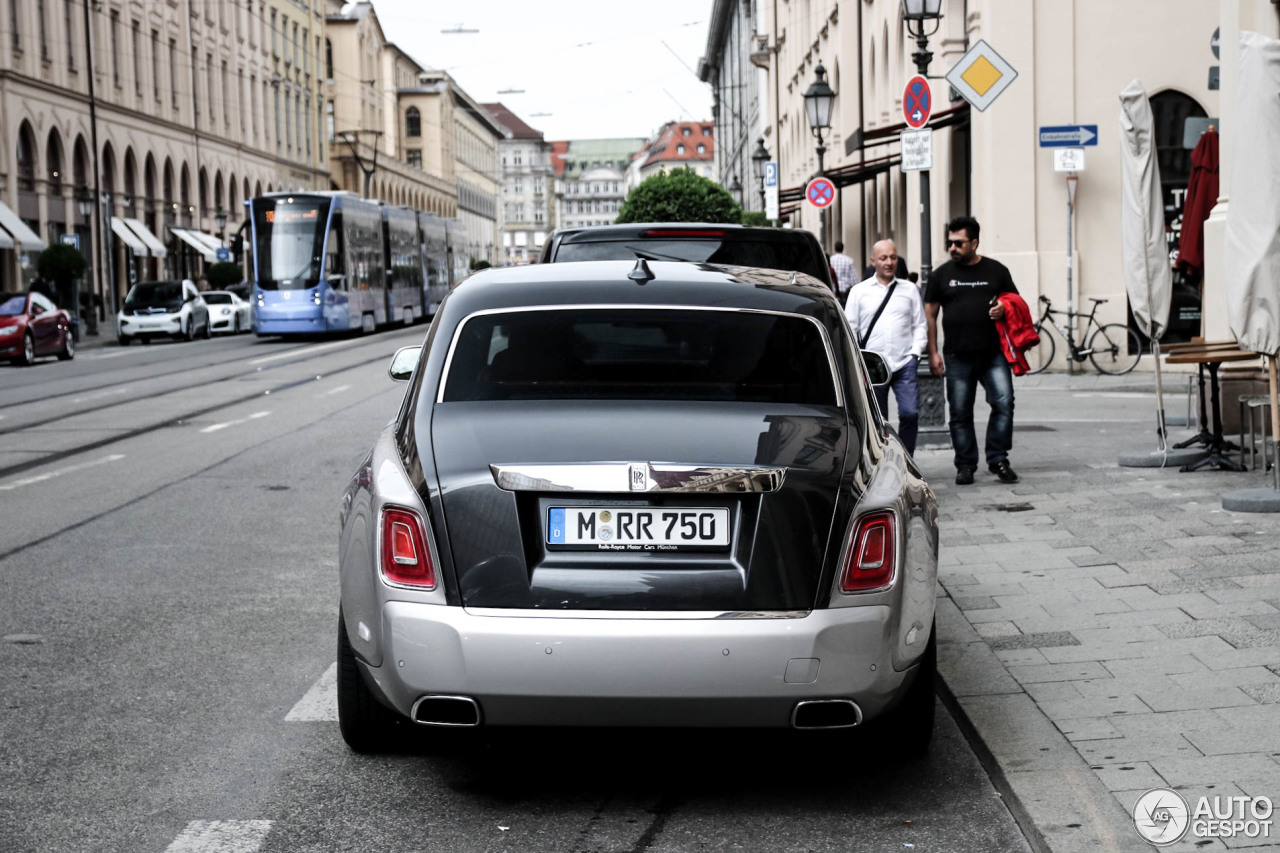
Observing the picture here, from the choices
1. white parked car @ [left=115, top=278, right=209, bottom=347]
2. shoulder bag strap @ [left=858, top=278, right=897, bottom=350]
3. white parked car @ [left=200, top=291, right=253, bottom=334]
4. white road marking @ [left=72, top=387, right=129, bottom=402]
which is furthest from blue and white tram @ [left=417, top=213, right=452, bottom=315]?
shoulder bag strap @ [left=858, top=278, right=897, bottom=350]

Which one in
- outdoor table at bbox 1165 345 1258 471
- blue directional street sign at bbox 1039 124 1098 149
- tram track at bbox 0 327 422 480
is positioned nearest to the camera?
outdoor table at bbox 1165 345 1258 471

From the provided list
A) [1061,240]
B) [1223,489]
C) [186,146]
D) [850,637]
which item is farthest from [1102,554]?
[186,146]

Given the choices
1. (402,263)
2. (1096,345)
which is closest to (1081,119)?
(1096,345)

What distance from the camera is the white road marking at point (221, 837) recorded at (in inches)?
168

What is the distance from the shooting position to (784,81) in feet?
198

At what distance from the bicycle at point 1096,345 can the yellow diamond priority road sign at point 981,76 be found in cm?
794

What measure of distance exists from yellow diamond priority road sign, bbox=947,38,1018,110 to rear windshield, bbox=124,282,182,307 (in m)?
32.5

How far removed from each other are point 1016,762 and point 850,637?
819 millimetres

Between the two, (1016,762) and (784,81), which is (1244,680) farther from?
(784,81)

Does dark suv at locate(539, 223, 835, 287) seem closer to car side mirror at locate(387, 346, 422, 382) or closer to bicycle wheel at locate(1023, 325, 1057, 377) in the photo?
car side mirror at locate(387, 346, 422, 382)

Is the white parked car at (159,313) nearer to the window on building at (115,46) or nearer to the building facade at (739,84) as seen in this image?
the window on building at (115,46)

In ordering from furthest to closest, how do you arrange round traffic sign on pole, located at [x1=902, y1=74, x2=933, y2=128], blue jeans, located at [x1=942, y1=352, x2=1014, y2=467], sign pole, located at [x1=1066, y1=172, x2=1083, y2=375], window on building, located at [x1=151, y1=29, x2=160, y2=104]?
window on building, located at [x1=151, y1=29, x2=160, y2=104], sign pole, located at [x1=1066, y1=172, x2=1083, y2=375], round traffic sign on pole, located at [x1=902, y1=74, x2=933, y2=128], blue jeans, located at [x1=942, y1=352, x2=1014, y2=467]

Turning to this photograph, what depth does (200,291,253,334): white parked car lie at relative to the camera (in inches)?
1924

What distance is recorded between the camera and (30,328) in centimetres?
3191
